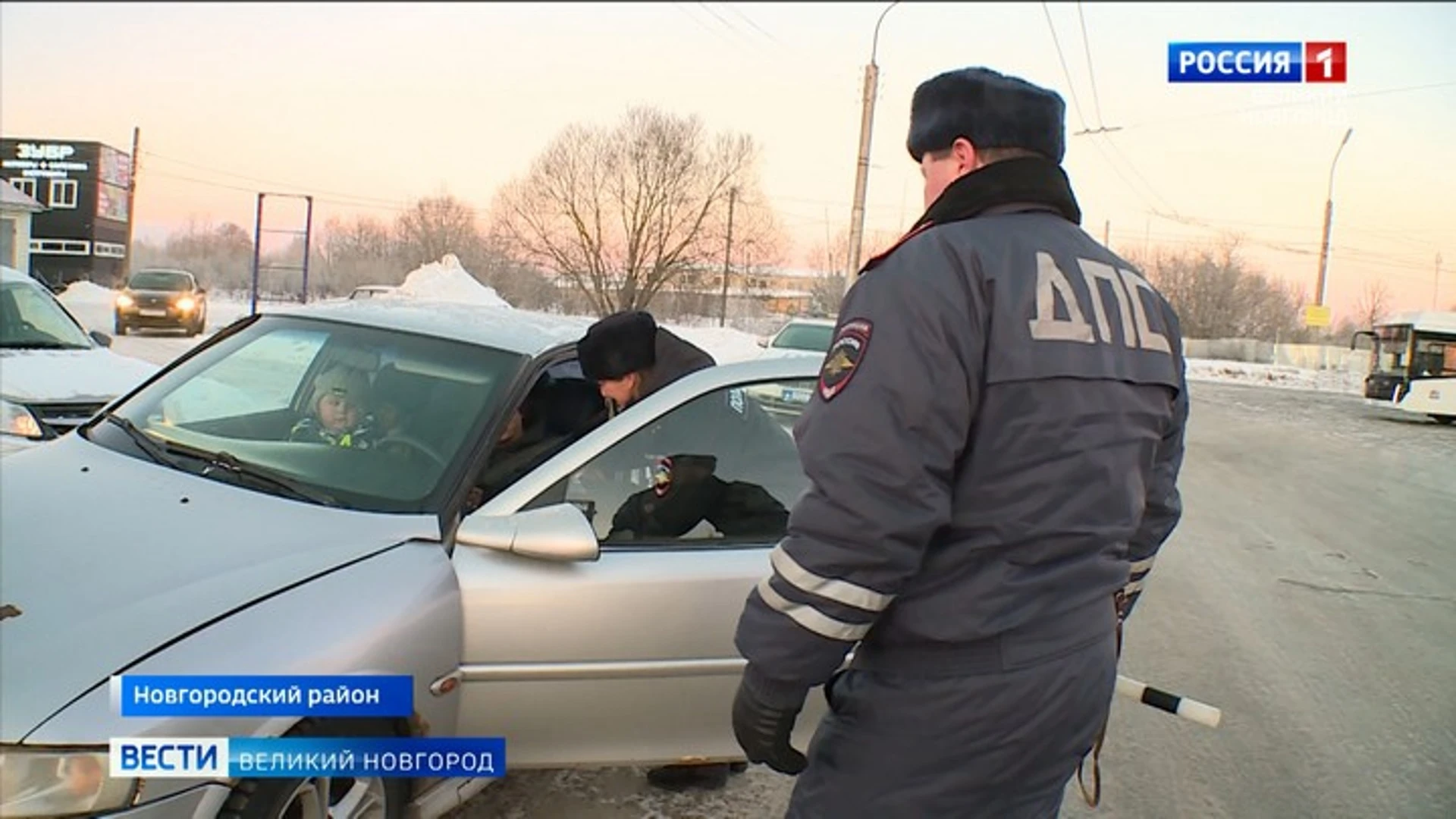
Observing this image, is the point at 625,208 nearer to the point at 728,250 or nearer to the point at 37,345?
the point at 728,250

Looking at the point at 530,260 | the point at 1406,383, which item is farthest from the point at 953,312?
the point at 530,260

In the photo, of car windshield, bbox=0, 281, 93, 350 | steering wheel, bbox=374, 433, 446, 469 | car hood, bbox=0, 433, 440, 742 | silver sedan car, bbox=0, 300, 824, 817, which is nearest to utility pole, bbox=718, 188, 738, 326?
car windshield, bbox=0, 281, 93, 350

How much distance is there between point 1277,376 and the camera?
51.8 ft

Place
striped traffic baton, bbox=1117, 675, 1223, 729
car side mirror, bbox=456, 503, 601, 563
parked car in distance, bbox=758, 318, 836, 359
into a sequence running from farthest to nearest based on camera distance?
1. parked car in distance, bbox=758, 318, 836, 359
2. car side mirror, bbox=456, 503, 601, 563
3. striped traffic baton, bbox=1117, 675, 1223, 729

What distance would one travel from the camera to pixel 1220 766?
380 centimetres

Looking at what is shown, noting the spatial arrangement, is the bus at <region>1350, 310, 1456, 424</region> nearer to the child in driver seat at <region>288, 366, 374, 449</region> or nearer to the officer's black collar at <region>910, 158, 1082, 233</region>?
the officer's black collar at <region>910, 158, 1082, 233</region>

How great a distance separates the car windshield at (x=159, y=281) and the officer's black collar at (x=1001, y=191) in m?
27.0

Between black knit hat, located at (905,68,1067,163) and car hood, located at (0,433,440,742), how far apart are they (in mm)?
1603

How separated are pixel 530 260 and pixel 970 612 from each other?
40.1 metres

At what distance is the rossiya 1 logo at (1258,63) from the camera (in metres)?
4.39

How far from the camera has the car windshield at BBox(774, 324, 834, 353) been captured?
15070 millimetres

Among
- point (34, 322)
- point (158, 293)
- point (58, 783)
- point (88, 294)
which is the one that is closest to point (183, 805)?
point (58, 783)

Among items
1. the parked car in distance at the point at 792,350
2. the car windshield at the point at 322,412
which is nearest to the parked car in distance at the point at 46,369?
the car windshield at the point at 322,412

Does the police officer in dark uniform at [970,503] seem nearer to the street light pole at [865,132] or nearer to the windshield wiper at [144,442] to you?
the windshield wiper at [144,442]
